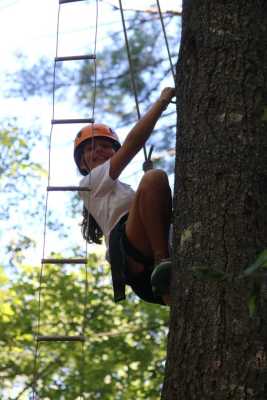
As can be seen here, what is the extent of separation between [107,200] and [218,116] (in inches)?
36.6

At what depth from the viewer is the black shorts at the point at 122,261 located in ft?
9.56

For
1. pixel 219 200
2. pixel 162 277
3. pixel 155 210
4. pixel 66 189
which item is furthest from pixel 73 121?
pixel 219 200

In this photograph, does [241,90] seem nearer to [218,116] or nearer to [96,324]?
[218,116]

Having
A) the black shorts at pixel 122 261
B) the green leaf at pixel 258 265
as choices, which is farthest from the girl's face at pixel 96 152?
the green leaf at pixel 258 265

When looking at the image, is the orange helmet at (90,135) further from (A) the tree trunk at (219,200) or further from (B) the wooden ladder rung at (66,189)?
(A) the tree trunk at (219,200)

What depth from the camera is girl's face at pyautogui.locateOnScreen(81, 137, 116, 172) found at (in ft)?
11.0

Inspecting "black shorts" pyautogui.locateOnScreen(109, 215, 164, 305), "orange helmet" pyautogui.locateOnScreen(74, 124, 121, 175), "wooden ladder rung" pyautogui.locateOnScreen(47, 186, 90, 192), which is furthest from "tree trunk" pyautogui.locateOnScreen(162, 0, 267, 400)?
"orange helmet" pyautogui.locateOnScreen(74, 124, 121, 175)

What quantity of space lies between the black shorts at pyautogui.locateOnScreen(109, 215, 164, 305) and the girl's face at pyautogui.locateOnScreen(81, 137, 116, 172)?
1.31 ft

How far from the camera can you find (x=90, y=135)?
337 cm

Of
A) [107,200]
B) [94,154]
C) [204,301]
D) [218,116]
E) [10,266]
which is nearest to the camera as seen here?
[204,301]

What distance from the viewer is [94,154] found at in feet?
11.0

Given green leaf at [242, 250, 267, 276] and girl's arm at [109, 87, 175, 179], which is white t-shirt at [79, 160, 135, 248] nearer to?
girl's arm at [109, 87, 175, 179]

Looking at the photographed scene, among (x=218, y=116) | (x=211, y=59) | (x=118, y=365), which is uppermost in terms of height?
(x=211, y=59)

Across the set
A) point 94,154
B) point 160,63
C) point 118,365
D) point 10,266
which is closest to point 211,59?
point 94,154
